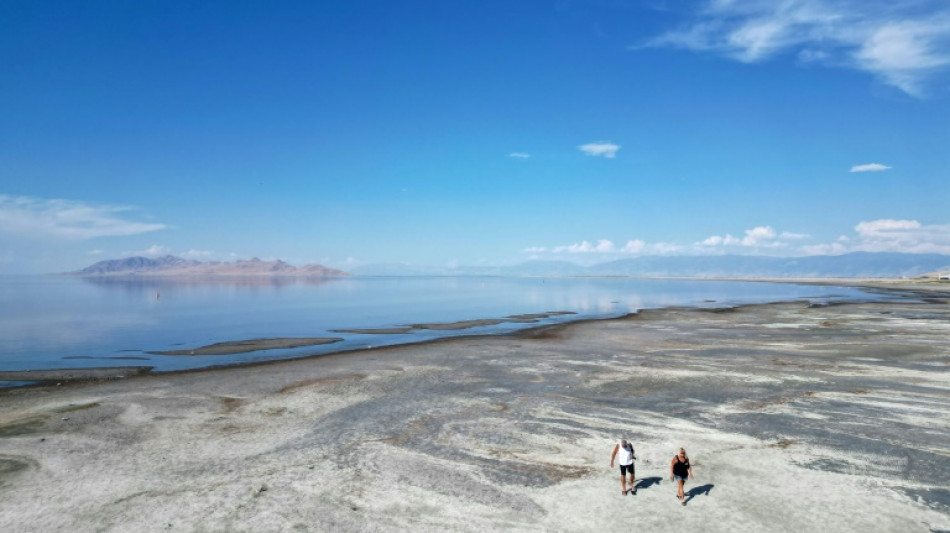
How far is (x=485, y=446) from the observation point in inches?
749

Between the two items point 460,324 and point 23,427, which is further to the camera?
point 460,324

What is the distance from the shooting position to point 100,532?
42.8ft

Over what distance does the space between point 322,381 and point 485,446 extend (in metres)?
14.9

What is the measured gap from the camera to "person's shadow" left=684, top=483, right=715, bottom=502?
48.6ft

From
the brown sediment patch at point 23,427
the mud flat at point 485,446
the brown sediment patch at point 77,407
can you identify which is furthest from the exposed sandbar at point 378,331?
the brown sediment patch at point 23,427

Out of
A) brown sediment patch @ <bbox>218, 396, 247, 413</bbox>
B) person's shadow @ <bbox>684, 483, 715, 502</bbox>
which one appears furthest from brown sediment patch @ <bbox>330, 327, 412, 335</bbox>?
person's shadow @ <bbox>684, 483, 715, 502</bbox>

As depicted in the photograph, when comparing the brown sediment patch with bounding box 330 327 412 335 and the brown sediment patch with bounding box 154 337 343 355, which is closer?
the brown sediment patch with bounding box 154 337 343 355

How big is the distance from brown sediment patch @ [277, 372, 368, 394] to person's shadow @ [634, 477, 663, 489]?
63.5ft

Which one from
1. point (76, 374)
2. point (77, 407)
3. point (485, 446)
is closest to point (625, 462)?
point (485, 446)

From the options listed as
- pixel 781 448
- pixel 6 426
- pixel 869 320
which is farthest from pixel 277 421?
pixel 869 320

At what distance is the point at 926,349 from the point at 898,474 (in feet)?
101

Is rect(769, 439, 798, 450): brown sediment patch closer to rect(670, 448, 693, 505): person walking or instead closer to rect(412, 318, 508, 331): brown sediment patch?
rect(670, 448, 693, 505): person walking

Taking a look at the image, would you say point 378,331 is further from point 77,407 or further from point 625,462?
point 625,462

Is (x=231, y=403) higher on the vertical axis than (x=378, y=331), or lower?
lower
